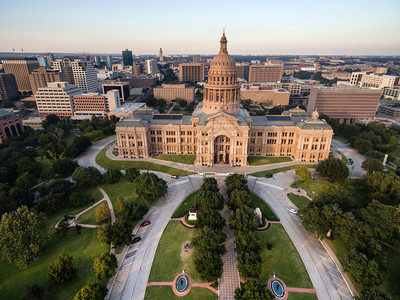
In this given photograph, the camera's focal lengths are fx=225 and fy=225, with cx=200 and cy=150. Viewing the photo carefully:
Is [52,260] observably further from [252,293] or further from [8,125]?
[8,125]

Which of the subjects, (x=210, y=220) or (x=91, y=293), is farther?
(x=210, y=220)

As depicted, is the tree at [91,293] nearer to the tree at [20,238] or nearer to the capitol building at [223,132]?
the tree at [20,238]

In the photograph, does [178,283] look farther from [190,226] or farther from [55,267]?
[55,267]

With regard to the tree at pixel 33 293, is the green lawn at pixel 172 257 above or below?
below

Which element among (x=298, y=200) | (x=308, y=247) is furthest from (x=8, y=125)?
(x=308, y=247)

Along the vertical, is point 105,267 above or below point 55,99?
below

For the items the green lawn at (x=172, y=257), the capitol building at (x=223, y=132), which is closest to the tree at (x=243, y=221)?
the green lawn at (x=172, y=257)

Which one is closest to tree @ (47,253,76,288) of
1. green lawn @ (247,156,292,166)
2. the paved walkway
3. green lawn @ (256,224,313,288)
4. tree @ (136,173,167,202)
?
tree @ (136,173,167,202)
